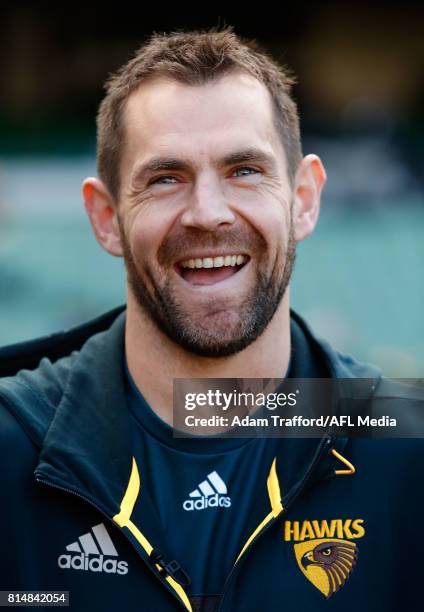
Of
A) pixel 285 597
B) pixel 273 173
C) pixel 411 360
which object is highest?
pixel 273 173

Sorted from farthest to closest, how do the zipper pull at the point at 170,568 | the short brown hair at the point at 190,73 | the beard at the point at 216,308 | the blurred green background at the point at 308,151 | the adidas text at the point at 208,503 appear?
the blurred green background at the point at 308,151 → the short brown hair at the point at 190,73 → the beard at the point at 216,308 → the adidas text at the point at 208,503 → the zipper pull at the point at 170,568

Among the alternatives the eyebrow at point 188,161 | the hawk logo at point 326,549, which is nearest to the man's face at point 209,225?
the eyebrow at point 188,161

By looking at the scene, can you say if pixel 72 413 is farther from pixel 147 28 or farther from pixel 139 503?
pixel 147 28

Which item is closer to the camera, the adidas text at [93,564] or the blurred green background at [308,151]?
the adidas text at [93,564]

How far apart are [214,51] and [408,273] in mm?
5949

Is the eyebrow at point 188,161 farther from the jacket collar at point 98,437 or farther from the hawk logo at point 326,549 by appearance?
the hawk logo at point 326,549

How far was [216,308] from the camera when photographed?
244 centimetres

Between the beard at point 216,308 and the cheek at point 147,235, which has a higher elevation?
the cheek at point 147,235

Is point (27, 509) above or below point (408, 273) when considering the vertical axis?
above

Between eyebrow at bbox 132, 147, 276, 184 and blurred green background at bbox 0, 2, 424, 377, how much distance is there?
5.27 meters

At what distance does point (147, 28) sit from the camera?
8977 millimetres

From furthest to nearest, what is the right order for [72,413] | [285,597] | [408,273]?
[408,273]
[72,413]
[285,597]

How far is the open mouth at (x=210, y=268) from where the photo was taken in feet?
8.08

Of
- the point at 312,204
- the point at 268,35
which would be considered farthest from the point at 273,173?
the point at 268,35
